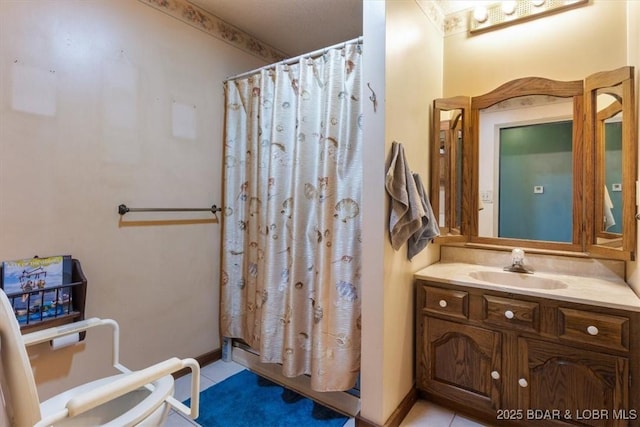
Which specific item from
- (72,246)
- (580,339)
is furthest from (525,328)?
(72,246)

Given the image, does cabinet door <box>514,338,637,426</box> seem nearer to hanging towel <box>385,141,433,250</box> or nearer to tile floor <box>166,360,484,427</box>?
tile floor <box>166,360,484,427</box>

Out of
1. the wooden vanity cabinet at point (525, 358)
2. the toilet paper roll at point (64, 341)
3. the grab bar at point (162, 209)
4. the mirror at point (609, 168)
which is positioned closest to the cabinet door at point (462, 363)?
the wooden vanity cabinet at point (525, 358)

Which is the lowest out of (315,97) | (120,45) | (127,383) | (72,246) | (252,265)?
(127,383)

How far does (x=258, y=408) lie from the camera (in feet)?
6.08

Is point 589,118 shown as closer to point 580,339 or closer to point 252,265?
point 580,339

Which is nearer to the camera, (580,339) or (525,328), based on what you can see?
(580,339)

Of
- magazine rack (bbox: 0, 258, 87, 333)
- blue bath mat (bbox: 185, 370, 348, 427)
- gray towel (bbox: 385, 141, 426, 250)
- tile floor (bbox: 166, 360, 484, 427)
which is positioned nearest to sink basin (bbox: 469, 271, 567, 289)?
gray towel (bbox: 385, 141, 426, 250)

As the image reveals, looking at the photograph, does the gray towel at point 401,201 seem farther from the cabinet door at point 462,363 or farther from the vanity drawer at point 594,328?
the vanity drawer at point 594,328

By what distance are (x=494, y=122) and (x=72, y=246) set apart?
2564 mm

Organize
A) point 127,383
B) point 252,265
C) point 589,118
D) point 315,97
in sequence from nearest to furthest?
point 127,383, point 589,118, point 315,97, point 252,265

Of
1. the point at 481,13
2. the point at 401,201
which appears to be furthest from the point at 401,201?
the point at 481,13

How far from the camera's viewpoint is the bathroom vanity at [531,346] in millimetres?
1374

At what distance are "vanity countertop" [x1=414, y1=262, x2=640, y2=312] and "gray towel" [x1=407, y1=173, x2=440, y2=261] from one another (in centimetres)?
20

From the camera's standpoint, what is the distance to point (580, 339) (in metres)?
1.43
